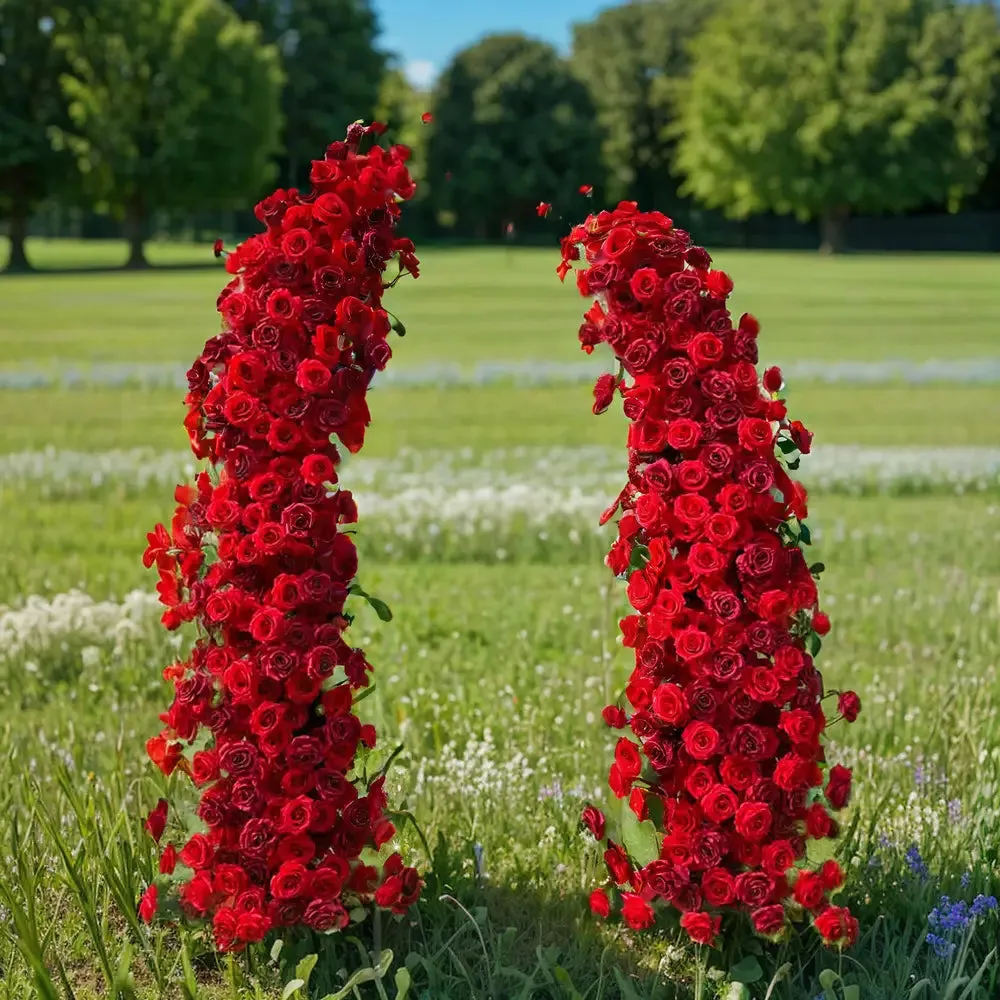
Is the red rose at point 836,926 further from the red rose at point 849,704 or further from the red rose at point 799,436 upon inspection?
the red rose at point 799,436

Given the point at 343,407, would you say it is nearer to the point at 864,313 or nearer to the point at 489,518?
the point at 489,518

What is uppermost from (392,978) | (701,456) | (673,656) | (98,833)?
(701,456)

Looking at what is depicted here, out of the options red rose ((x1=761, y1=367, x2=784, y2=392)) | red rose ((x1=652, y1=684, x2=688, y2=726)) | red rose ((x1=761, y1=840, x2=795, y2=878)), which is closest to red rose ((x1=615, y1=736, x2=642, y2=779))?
red rose ((x1=652, y1=684, x2=688, y2=726))

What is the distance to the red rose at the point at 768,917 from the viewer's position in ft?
11.0

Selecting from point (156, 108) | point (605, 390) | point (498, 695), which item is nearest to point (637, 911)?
point (605, 390)

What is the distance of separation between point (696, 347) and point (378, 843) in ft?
5.11

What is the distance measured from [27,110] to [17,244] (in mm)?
6966

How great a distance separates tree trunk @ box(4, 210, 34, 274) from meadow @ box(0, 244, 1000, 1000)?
137 ft

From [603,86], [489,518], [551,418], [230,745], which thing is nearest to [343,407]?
[230,745]

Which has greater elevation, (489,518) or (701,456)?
(701,456)

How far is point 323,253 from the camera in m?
3.48

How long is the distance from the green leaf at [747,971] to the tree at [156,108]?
2284 inches

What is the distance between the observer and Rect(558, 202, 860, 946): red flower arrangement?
3.35 metres

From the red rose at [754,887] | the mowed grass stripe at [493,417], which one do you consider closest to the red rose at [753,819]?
the red rose at [754,887]
